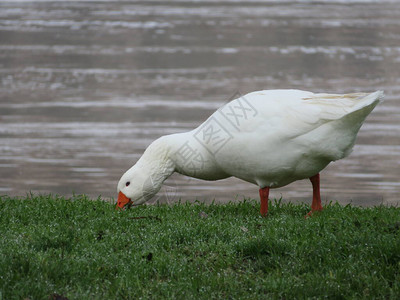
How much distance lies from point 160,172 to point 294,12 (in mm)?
17737

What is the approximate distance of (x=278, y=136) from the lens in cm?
593

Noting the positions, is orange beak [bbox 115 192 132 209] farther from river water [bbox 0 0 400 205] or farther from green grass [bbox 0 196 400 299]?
river water [bbox 0 0 400 205]

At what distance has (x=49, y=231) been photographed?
5.42 metres

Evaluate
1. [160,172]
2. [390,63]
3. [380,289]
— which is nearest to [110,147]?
[160,172]

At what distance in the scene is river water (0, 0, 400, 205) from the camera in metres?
8.95

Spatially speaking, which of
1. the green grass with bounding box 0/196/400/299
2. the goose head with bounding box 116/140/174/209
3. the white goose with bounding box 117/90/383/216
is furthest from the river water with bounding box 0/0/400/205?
Answer: the green grass with bounding box 0/196/400/299

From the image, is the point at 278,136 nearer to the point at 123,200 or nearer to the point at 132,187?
the point at 132,187

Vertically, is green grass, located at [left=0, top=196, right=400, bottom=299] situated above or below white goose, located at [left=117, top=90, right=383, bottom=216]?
below

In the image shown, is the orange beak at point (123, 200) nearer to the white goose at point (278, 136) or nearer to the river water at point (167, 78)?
the white goose at point (278, 136)

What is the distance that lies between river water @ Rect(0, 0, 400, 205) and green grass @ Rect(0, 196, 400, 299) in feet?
6.92

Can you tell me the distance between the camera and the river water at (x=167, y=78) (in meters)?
8.95

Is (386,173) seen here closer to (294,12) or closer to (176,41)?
(176,41)

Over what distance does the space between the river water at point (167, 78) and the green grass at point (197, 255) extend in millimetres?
2108

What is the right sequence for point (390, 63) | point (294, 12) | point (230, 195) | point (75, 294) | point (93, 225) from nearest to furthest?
point (75, 294)
point (93, 225)
point (230, 195)
point (390, 63)
point (294, 12)
